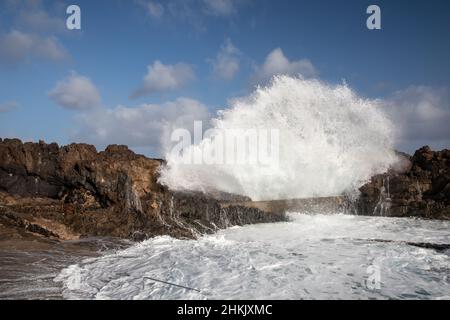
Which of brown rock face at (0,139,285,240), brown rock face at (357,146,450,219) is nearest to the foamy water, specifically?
brown rock face at (0,139,285,240)

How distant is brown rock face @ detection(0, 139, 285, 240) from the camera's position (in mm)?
7945

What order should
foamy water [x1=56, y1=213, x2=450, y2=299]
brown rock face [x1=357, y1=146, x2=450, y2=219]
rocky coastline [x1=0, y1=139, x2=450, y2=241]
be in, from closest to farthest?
foamy water [x1=56, y1=213, x2=450, y2=299] → rocky coastline [x1=0, y1=139, x2=450, y2=241] → brown rock face [x1=357, y1=146, x2=450, y2=219]

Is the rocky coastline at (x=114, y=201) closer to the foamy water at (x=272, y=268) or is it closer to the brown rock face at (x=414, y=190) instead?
the brown rock face at (x=414, y=190)

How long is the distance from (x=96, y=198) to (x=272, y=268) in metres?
5.25

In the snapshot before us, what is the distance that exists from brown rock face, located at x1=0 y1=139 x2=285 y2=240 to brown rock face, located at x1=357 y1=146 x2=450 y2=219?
3.45m

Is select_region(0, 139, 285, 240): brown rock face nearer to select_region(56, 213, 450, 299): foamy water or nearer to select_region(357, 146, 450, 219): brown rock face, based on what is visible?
select_region(56, 213, 450, 299): foamy water

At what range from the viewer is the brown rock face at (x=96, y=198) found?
26.1 feet

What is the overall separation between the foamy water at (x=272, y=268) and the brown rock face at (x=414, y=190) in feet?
8.08

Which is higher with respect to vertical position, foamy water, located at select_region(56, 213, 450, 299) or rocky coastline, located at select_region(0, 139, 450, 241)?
rocky coastline, located at select_region(0, 139, 450, 241)

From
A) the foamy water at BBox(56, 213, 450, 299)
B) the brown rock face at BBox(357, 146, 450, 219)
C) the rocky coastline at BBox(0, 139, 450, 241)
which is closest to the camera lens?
the foamy water at BBox(56, 213, 450, 299)

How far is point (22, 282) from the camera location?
4.56m

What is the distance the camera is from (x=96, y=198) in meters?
8.76

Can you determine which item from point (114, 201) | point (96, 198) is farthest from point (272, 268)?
point (96, 198)

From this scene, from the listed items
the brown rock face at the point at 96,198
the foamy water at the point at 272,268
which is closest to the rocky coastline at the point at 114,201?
the brown rock face at the point at 96,198
